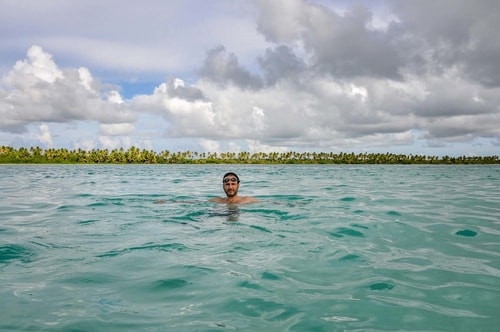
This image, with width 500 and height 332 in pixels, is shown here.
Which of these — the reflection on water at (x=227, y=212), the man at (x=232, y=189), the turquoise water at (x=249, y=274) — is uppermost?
the man at (x=232, y=189)

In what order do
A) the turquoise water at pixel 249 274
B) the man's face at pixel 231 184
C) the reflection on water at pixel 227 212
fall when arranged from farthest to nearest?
1. the man's face at pixel 231 184
2. the reflection on water at pixel 227 212
3. the turquoise water at pixel 249 274

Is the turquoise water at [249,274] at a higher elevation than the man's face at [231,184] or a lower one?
lower

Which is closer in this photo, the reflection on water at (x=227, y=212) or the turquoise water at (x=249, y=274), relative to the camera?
the turquoise water at (x=249, y=274)

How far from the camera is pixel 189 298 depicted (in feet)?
16.2

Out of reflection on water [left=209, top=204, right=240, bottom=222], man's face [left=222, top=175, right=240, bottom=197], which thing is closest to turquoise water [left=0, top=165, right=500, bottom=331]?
reflection on water [left=209, top=204, right=240, bottom=222]

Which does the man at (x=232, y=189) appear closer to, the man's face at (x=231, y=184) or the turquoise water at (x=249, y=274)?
the man's face at (x=231, y=184)

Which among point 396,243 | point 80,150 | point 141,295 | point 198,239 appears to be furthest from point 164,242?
point 80,150

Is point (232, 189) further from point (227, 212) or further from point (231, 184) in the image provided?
point (227, 212)

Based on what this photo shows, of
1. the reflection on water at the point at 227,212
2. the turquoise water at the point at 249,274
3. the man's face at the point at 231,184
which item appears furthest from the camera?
the man's face at the point at 231,184

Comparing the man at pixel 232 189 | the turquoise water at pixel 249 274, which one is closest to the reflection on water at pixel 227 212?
the turquoise water at pixel 249 274

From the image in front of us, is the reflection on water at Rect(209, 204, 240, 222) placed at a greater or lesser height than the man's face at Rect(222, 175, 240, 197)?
lesser

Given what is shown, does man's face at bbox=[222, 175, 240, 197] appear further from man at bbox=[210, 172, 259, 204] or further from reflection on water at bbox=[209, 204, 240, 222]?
reflection on water at bbox=[209, 204, 240, 222]

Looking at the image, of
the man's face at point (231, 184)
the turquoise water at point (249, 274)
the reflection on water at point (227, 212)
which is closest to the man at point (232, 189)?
the man's face at point (231, 184)

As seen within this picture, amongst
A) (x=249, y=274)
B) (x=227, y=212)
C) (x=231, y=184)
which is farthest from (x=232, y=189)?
(x=249, y=274)
